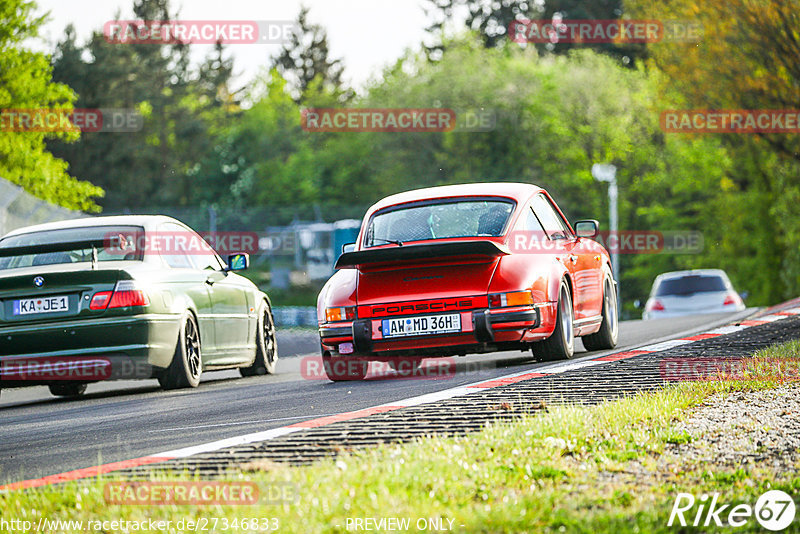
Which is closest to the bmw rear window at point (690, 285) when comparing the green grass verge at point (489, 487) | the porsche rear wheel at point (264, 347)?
the porsche rear wheel at point (264, 347)

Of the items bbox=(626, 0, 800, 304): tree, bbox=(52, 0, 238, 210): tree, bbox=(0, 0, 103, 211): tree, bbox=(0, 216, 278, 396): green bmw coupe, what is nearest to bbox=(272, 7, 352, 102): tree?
bbox=(52, 0, 238, 210): tree

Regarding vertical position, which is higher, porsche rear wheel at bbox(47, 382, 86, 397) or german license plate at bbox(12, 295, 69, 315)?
german license plate at bbox(12, 295, 69, 315)

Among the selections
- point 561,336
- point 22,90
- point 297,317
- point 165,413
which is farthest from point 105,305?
point 297,317

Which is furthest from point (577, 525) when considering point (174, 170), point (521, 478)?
point (174, 170)

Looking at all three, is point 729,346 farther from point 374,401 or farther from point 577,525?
point 577,525

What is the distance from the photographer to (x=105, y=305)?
10.6 m

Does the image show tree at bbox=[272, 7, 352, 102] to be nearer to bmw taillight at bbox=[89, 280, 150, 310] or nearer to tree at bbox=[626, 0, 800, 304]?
tree at bbox=[626, 0, 800, 304]

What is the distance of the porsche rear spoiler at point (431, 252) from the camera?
10.2 metres

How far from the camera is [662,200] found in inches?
2287

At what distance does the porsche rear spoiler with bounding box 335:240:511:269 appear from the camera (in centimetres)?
1020

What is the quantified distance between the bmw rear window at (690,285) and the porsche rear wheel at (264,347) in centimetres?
1427

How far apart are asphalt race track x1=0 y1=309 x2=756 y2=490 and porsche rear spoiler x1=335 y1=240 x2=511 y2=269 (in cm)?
99

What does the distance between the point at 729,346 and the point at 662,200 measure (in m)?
47.6

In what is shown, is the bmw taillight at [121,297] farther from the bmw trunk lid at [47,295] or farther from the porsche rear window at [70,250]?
the porsche rear window at [70,250]
